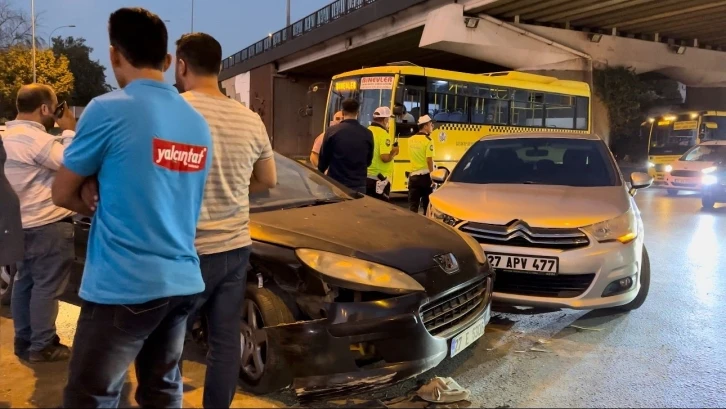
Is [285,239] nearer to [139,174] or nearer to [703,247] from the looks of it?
[139,174]

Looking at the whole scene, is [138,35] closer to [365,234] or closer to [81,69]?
[365,234]

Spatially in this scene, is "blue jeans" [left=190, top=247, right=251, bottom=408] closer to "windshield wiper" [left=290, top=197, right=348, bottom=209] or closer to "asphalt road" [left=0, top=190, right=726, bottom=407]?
"asphalt road" [left=0, top=190, right=726, bottom=407]

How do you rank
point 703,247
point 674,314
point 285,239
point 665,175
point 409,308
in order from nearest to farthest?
1. point 409,308
2. point 285,239
3. point 674,314
4. point 703,247
5. point 665,175

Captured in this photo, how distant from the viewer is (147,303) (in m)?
1.89

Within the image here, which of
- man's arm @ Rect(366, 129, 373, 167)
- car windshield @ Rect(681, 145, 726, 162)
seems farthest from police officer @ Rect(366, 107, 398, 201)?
car windshield @ Rect(681, 145, 726, 162)

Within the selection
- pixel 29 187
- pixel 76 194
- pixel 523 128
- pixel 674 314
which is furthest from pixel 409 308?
pixel 523 128

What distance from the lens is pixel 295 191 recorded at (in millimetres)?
3963

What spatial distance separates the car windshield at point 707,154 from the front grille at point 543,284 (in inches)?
456

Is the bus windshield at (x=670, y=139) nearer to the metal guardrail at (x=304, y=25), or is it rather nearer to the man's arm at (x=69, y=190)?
the metal guardrail at (x=304, y=25)

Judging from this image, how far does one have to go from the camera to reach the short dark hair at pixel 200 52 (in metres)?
2.42

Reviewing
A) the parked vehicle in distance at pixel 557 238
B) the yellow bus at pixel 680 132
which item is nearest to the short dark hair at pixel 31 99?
the parked vehicle in distance at pixel 557 238

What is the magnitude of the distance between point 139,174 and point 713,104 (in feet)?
116

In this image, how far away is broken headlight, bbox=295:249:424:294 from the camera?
111 inches

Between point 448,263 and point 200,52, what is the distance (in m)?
1.72
